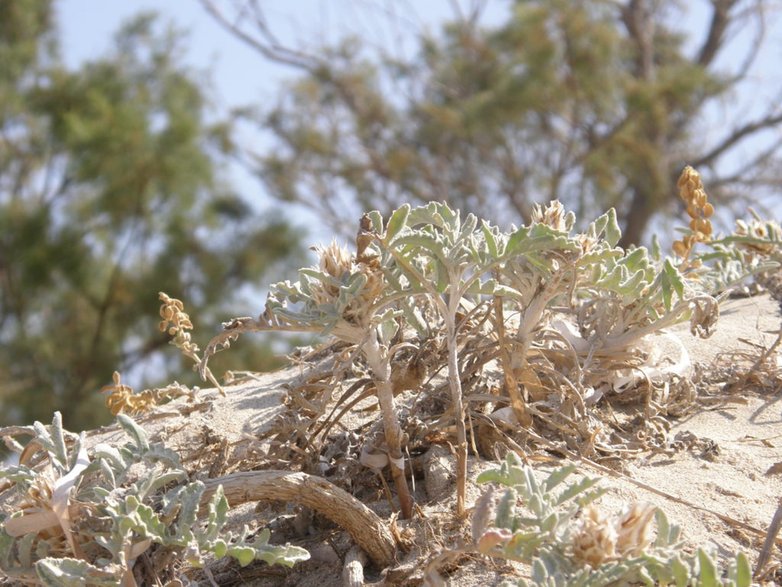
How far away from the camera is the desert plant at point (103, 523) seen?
3.75 ft

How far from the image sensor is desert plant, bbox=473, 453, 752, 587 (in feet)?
3.34

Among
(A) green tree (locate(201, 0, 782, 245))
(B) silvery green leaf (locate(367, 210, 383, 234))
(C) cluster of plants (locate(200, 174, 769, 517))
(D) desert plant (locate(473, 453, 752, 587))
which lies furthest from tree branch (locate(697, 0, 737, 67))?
(D) desert plant (locate(473, 453, 752, 587))

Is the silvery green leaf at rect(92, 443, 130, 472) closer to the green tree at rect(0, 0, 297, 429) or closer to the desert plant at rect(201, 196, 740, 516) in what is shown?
the desert plant at rect(201, 196, 740, 516)

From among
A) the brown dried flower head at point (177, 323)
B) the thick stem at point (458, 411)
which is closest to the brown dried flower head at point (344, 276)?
the thick stem at point (458, 411)

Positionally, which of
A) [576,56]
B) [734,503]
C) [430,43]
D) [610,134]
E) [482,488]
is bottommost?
[734,503]

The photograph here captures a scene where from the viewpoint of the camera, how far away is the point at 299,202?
12672 mm

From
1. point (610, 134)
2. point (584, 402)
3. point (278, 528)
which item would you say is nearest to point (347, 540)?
point (278, 528)

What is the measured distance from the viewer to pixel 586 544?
107 cm

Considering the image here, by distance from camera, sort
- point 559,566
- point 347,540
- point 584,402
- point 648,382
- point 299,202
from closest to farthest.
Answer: point 559,566
point 347,540
point 584,402
point 648,382
point 299,202

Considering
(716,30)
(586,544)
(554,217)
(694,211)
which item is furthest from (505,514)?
(716,30)

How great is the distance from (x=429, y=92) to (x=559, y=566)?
1263 centimetres

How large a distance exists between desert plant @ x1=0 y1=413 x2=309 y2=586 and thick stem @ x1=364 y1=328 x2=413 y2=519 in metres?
0.24

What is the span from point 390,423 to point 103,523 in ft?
1.33

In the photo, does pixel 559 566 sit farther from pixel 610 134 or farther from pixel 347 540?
pixel 610 134
